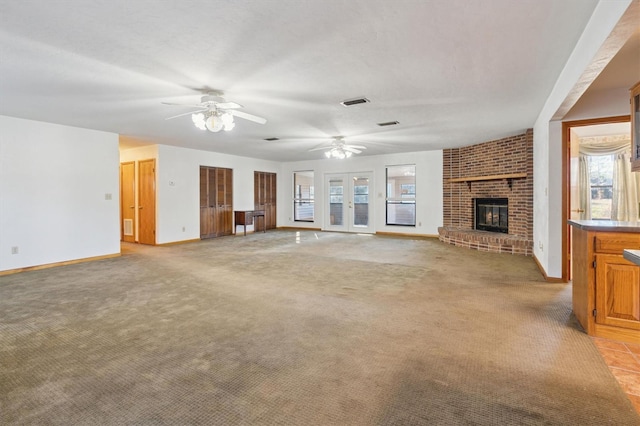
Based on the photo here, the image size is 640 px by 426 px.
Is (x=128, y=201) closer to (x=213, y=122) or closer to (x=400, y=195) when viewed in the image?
(x=213, y=122)

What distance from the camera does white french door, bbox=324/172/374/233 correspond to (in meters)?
9.83

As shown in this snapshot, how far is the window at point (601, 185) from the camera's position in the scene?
6.58 meters

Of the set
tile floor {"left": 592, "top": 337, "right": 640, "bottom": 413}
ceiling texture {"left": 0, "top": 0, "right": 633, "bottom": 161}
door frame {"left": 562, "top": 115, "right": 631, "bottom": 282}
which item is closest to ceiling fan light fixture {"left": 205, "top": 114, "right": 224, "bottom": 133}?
ceiling texture {"left": 0, "top": 0, "right": 633, "bottom": 161}

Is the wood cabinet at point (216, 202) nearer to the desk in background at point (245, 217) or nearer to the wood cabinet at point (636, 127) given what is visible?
the desk in background at point (245, 217)

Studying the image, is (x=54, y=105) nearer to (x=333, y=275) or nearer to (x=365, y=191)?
(x=333, y=275)

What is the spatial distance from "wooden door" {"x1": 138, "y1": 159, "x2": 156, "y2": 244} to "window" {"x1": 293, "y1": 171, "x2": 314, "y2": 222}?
4760 mm

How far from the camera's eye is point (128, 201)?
827 centimetres

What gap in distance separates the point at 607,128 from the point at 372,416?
6636mm

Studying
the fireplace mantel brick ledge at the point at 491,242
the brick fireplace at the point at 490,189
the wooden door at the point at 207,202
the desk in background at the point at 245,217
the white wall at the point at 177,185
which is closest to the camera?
the fireplace mantel brick ledge at the point at 491,242

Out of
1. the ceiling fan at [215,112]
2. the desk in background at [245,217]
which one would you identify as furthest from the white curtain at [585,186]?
the desk in background at [245,217]

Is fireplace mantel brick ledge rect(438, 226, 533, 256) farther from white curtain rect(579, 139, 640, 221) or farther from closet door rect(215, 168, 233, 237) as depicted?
closet door rect(215, 168, 233, 237)

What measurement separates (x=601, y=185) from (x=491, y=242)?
2.76 meters

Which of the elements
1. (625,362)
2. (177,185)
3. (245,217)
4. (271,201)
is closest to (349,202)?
(271,201)

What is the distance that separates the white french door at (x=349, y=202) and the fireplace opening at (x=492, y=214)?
3056 millimetres
